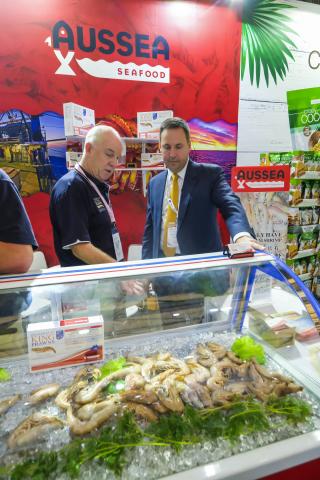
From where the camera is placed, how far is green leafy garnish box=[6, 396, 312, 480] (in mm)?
952

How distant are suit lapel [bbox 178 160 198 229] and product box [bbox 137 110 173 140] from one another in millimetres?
1487

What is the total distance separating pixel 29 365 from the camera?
124cm

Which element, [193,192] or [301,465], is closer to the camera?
[301,465]

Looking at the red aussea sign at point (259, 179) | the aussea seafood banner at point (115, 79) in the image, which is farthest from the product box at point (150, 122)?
the red aussea sign at point (259, 179)

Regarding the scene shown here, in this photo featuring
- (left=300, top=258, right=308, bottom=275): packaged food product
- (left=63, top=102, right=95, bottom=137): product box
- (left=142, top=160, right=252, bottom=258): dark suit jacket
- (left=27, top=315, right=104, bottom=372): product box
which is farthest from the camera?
(left=300, top=258, right=308, bottom=275): packaged food product

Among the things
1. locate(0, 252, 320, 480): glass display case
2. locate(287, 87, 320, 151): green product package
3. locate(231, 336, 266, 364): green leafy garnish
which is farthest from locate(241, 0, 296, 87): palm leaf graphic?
locate(231, 336, 266, 364): green leafy garnish

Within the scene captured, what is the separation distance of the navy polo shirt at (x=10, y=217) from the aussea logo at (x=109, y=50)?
9.28 feet

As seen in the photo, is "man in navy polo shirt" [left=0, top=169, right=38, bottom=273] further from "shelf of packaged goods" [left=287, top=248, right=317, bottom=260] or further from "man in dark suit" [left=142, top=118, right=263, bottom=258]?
"shelf of packaged goods" [left=287, top=248, right=317, bottom=260]

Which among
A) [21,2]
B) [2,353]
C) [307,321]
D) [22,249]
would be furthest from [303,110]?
[2,353]

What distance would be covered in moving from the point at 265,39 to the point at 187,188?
3.16 metres

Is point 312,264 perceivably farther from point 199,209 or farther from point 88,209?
point 88,209

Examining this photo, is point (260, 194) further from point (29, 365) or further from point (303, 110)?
point (29, 365)

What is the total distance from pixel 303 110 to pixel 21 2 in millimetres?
3778

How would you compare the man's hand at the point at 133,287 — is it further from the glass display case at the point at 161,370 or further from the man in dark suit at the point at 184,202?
the man in dark suit at the point at 184,202
